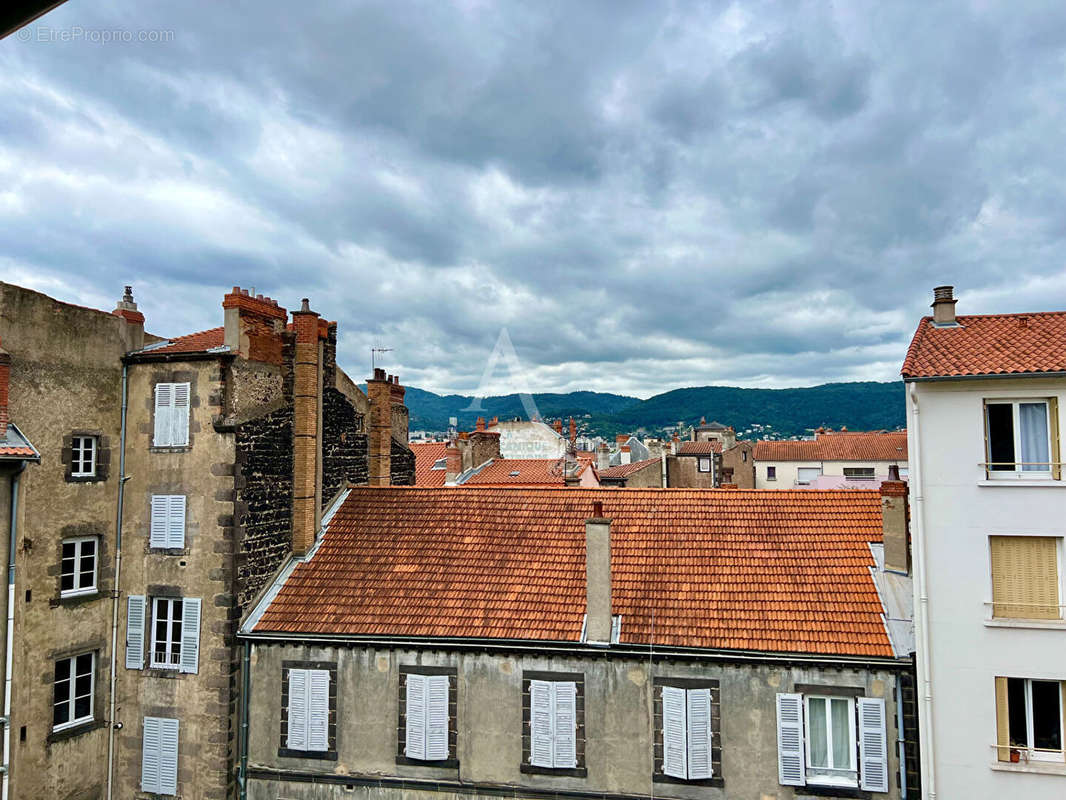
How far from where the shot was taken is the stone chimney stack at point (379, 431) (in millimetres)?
23734

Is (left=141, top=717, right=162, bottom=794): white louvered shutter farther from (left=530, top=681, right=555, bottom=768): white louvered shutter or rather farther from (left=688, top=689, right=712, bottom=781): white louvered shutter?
(left=688, top=689, right=712, bottom=781): white louvered shutter

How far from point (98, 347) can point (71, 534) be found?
15.7 feet

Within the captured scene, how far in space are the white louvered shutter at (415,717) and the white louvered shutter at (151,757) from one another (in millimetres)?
6653

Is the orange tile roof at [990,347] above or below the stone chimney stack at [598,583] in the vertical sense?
above

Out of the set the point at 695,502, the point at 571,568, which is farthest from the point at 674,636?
the point at 695,502

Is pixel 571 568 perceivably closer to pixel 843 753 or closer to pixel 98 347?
pixel 843 753

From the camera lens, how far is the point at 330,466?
21.1 m

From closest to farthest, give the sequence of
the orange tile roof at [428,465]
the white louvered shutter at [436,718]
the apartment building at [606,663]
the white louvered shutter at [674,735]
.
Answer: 1. the apartment building at [606,663]
2. the white louvered shutter at [674,735]
3. the white louvered shutter at [436,718]
4. the orange tile roof at [428,465]

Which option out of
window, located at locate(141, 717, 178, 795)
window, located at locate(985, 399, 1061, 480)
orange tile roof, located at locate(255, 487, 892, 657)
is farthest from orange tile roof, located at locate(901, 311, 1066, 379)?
window, located at locate(141, 717, 178, 795)

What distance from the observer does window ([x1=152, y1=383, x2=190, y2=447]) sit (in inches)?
703

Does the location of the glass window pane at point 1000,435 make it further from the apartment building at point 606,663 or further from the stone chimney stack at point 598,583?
the stone chimney stack at point 598,583

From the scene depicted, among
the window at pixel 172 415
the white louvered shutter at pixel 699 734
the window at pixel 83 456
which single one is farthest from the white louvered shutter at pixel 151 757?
the white louvered shutter at pixel 699 734

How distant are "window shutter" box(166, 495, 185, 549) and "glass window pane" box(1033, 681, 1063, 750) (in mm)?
19757

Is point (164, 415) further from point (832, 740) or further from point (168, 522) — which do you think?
point (832, 740)
